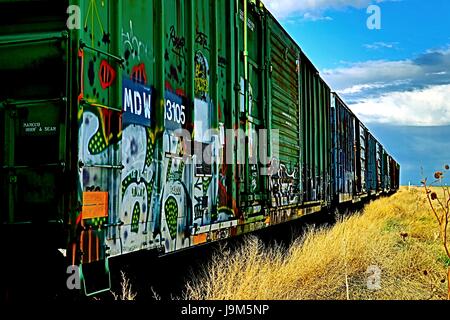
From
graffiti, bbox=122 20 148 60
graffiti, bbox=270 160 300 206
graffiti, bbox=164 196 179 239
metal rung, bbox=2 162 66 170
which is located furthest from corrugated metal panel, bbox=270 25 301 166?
metal rung, bbox=2 162 66 170

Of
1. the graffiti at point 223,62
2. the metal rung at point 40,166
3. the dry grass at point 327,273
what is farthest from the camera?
the graffiti at point 223,62

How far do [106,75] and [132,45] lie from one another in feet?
1.68

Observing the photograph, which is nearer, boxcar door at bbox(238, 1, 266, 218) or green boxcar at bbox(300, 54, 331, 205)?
boxcar door at bbox(238, 1, 266, 218)

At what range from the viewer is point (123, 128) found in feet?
13.7

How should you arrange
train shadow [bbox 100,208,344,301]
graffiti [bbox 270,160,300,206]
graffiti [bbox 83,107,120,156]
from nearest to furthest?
graffiti [bbox 83,107,120,156] < train shadow [bbox 100,208,344,301] < graffiti [bbox 270,160,300,206]

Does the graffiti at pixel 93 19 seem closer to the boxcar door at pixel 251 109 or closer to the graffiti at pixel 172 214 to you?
the graffiti at pixel 172 214

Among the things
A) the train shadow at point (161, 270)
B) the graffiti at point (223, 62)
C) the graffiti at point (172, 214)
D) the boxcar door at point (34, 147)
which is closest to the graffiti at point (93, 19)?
the boxcar door at point (34, 147)

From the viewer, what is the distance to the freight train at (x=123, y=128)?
3635 mm

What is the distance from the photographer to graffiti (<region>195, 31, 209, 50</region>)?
5734 mm

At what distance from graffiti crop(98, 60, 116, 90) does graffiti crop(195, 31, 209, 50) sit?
183 centimetres

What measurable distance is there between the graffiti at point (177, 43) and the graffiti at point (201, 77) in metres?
0.37

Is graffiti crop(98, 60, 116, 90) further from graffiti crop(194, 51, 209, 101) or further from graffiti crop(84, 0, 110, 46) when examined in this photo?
graffiti crop(194, 51, 209, 101)

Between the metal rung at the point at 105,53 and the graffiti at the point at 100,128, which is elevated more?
the metal rung at the point at 105,53
